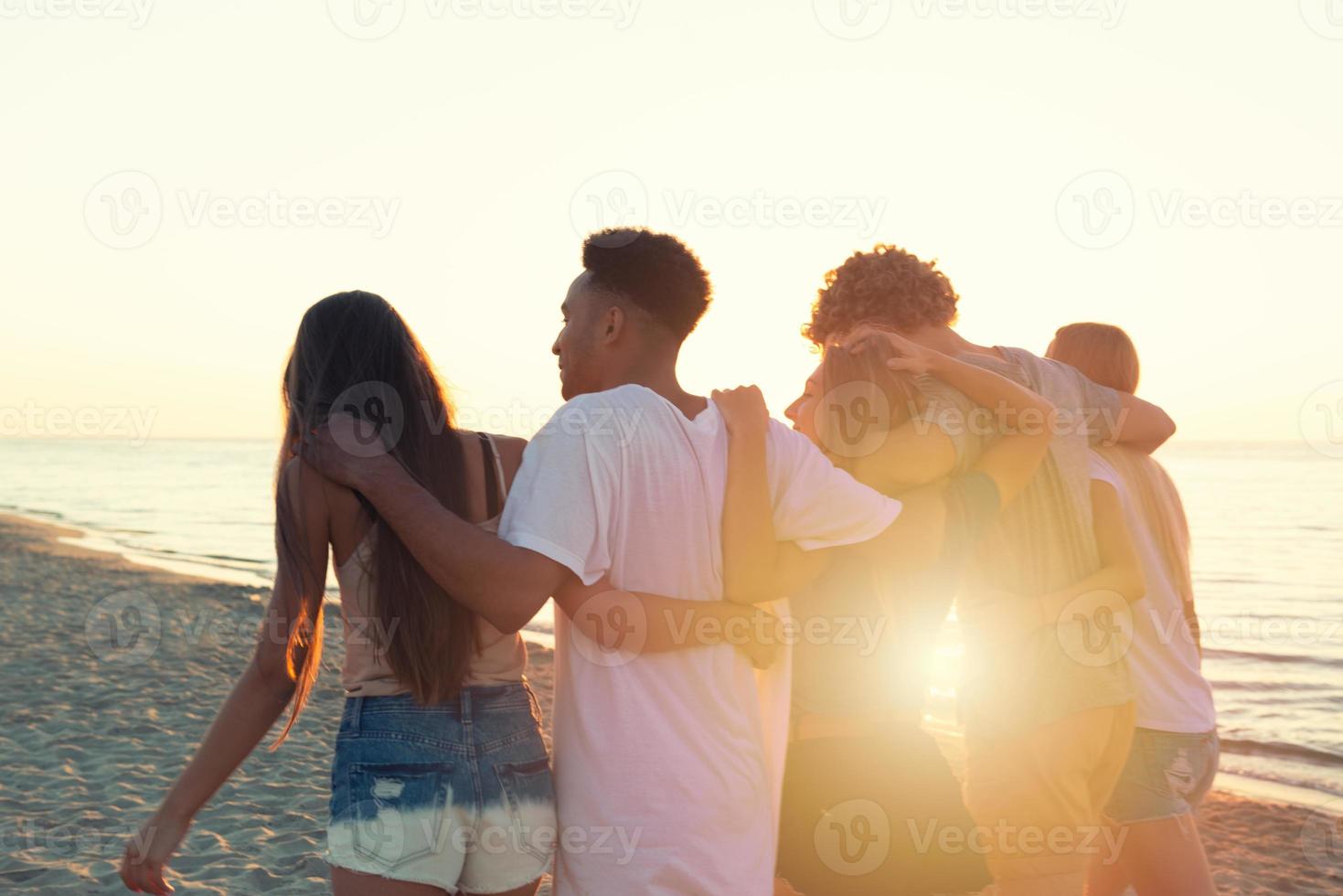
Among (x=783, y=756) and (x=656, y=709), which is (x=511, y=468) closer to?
(x=656, y=709)

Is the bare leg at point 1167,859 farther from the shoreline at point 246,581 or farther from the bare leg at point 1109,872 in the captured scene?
the shoreline at point 246,581

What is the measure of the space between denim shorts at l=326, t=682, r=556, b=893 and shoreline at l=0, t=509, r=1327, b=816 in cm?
592

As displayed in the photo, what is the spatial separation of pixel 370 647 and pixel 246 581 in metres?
17.8

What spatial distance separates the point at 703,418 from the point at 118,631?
1161 cm

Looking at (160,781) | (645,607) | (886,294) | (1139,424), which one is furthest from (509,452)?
(160,781)

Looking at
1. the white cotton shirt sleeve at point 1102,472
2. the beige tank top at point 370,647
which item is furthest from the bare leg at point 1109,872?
the beige tank top at point 370,647

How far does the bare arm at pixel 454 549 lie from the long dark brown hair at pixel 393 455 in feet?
0.34

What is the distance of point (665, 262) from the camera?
7.78ft

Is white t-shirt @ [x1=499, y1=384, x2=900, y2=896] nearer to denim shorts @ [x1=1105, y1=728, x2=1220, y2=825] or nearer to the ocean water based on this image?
denim shorts @ [x1=1105, y1=728, x2=1220, y2=825]

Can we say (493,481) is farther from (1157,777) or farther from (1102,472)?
(1157,777)

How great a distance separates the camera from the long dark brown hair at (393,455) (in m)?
2.19

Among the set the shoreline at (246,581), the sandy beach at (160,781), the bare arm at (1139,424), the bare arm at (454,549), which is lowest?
the sandy beach at (160,781)

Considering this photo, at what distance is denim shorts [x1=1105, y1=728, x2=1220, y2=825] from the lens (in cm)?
302

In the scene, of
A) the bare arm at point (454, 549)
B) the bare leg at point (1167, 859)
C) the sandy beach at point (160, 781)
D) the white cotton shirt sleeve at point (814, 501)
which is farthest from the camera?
the sandy beach at point (160, 781)
